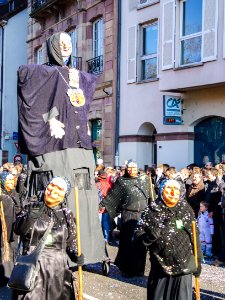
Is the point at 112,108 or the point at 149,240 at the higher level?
the point at 112,108

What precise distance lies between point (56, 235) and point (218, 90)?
1045 centimetres

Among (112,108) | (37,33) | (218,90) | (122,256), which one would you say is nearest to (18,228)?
(122,256)

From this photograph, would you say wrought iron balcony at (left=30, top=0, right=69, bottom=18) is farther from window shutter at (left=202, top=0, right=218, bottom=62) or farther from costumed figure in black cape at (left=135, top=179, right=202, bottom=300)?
costumed figure in black cape at (left=135, top=179, right=202, bottom=300)

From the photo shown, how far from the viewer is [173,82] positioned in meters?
15.2

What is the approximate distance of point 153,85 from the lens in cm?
1695

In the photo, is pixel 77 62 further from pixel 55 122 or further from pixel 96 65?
pixel 55 122

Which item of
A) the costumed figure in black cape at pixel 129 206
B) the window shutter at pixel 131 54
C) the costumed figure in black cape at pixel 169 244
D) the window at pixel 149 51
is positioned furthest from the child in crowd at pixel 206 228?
the window shutter at pixel 131 54

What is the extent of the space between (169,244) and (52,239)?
1.07 metres

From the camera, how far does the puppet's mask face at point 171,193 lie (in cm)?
520

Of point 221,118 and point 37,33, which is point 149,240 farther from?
point 37,33

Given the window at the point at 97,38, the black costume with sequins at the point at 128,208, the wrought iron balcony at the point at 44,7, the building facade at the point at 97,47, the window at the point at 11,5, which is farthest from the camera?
the window at the point at 11,5

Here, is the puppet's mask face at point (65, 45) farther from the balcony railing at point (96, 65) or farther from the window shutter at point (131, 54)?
the balcony railing at point (96, 65)

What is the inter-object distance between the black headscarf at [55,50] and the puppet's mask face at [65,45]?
0.12ft

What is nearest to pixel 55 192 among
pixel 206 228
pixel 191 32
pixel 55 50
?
pixel 55 50
